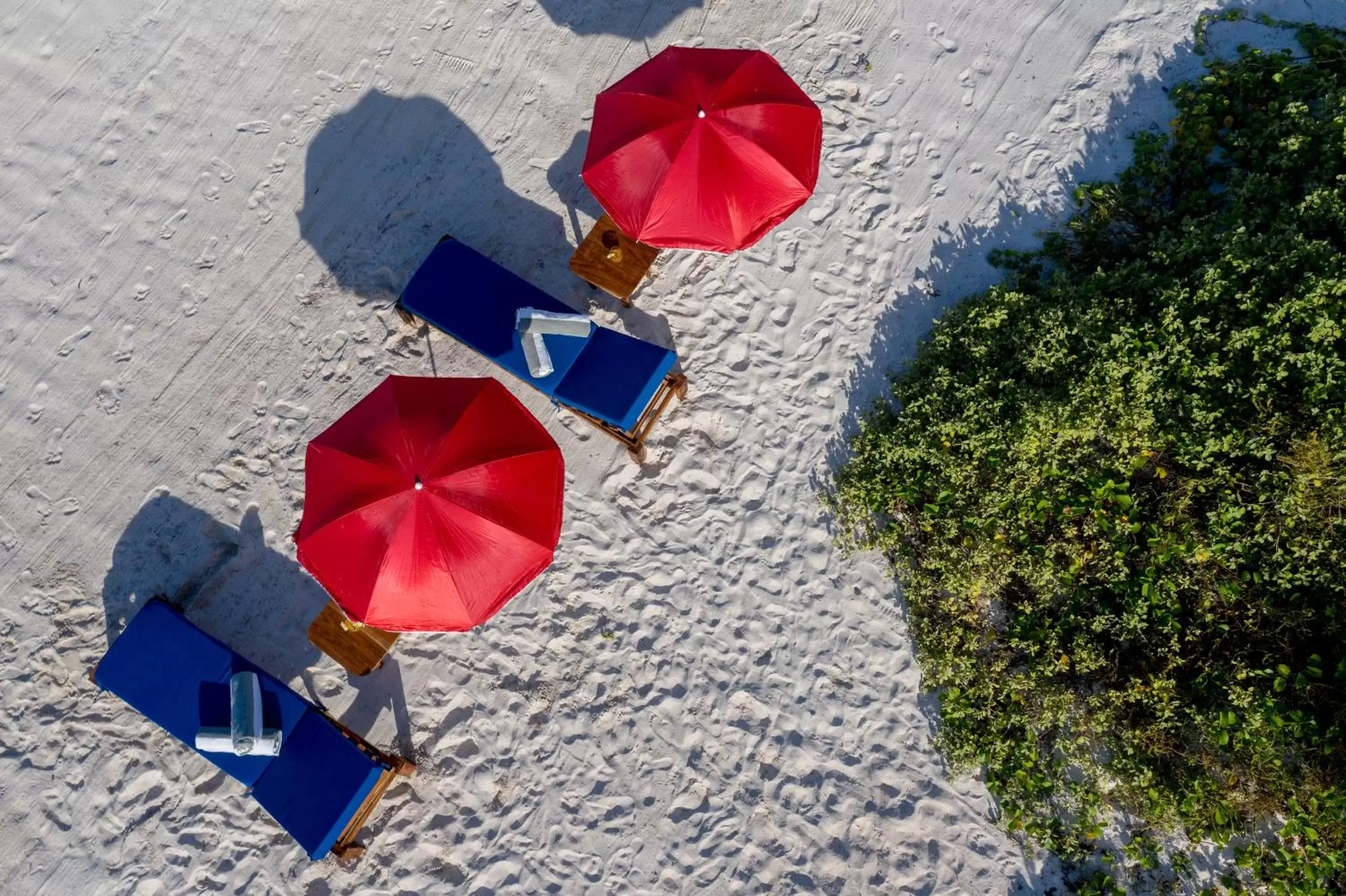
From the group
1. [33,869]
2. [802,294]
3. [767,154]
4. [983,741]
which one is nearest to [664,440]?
[802,294]

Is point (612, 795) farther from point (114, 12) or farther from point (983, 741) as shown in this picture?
point (114, 12)

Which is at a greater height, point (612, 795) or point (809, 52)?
point (809, 52)

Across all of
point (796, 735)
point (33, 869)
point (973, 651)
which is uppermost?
point (973, 651)

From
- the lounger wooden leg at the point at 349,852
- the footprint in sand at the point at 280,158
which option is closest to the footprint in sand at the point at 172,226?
the footprint in sand at the point at 280,158

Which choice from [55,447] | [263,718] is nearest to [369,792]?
[263,718]

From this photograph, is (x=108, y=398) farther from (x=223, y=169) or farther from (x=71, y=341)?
(x=223, y=169)

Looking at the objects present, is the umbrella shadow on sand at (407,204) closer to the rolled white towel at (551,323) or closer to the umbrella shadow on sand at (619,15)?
the rolled white towel at (551,323)
